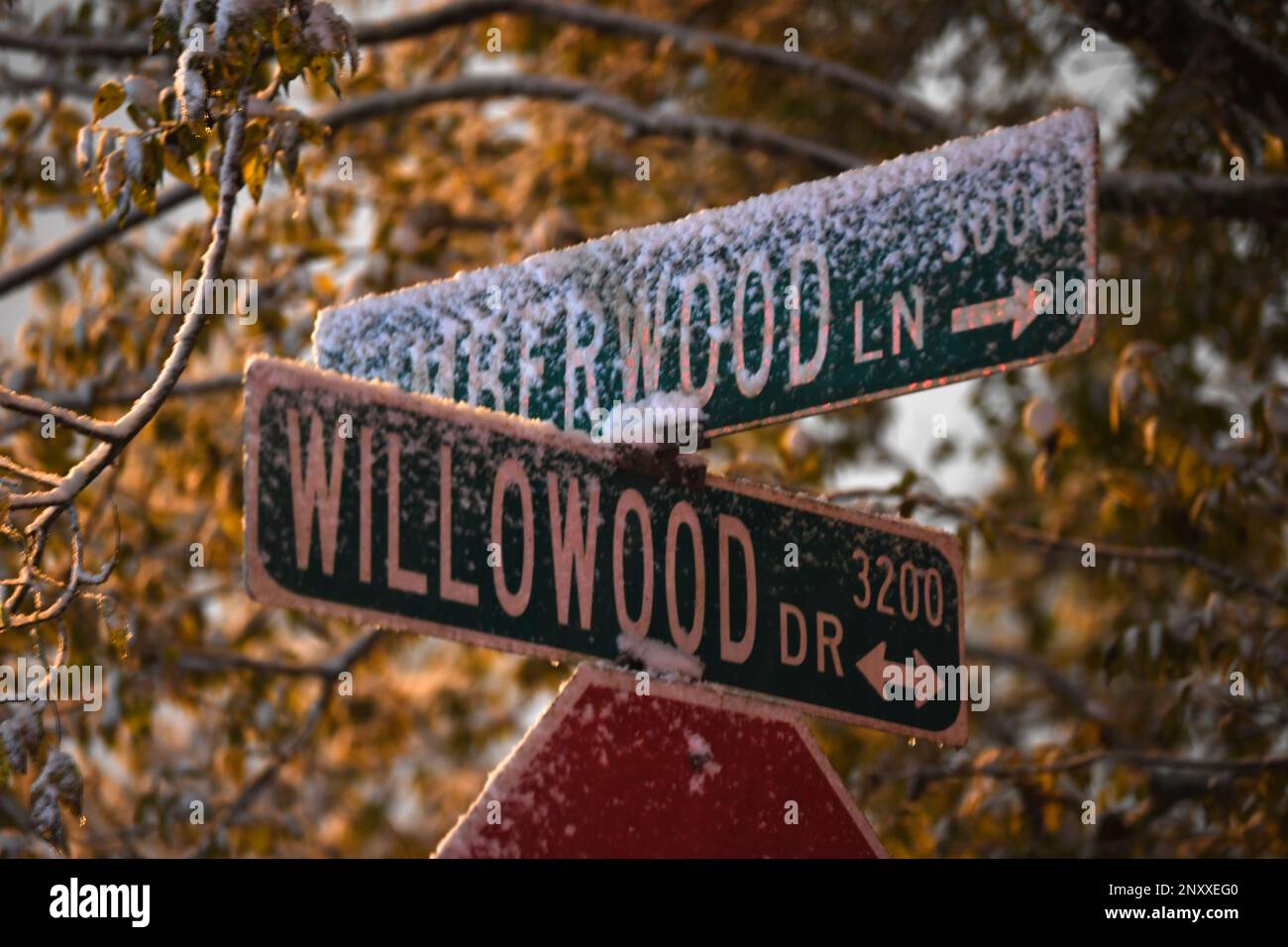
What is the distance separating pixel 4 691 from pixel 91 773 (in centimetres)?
282

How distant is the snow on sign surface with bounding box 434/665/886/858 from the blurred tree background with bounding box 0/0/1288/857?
703 millimetres

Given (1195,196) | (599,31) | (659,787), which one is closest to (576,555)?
(659,787)

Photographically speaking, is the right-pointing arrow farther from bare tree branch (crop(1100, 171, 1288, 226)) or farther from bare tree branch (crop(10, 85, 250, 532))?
bare tree branch (crop(1100, 171, 1288, 226))

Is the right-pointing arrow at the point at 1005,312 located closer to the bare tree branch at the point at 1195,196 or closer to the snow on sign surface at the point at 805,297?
the snow on sign surface at the point at 805,297

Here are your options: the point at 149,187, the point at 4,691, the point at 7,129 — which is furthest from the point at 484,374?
the point at 7,129

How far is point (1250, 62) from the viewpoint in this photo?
12.9 feet

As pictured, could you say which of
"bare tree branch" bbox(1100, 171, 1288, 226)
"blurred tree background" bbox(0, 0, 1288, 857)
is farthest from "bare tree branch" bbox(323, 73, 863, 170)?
"bare tree branch" bbox(1100, 171, 1288, 226)

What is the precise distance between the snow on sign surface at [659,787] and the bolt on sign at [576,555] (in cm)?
6

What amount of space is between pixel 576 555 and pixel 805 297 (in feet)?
1.58

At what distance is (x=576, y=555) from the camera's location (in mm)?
2240

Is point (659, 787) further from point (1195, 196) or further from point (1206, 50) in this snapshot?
point (1195, 196)

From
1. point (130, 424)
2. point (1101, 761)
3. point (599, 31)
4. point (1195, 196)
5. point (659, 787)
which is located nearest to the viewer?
point (659, 787)

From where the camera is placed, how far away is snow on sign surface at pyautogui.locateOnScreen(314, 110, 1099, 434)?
7.55 feet

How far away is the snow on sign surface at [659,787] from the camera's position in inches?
83.5
